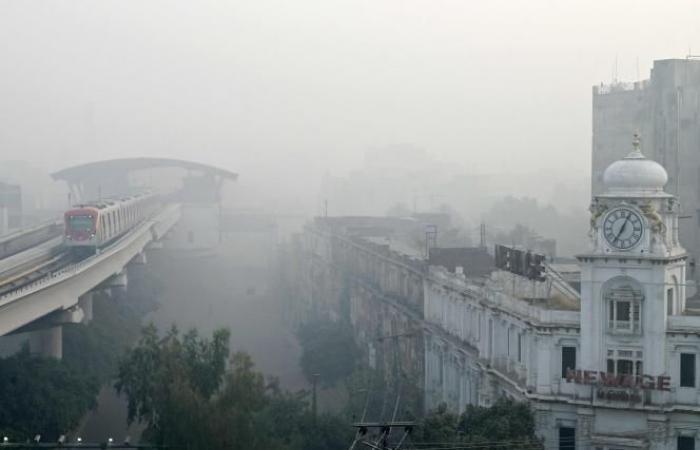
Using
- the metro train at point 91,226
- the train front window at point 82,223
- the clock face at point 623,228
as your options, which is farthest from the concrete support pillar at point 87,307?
the clock face at point 623,228

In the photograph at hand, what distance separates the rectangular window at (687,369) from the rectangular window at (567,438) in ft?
10.1

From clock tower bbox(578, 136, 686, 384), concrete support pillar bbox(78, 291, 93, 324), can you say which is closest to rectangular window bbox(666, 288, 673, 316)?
clock tower bbox(578, 136, 686, 384)

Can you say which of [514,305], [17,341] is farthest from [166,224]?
[514,305]

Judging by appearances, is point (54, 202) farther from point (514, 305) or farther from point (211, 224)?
point (514, 305)

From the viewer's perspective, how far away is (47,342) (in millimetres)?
45469

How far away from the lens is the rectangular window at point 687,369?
90.9ft

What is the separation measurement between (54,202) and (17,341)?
360ft

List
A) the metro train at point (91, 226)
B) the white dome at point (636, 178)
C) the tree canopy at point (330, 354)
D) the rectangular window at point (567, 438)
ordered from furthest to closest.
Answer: the metro train at point (91, 226), the tree canopy at point (330, 354), the rectangular window at point (567, 438), the white dome at point (636, 178)

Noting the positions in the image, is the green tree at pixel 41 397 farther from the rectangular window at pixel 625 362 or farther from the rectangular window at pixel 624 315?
the rectangular window at pixel 624 315

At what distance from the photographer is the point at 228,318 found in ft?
239

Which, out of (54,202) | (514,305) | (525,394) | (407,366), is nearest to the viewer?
(525,394)

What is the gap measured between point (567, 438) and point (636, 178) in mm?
6831

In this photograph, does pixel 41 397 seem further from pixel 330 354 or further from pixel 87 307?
pixel 87 307

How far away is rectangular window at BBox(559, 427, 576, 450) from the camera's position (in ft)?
94.8
